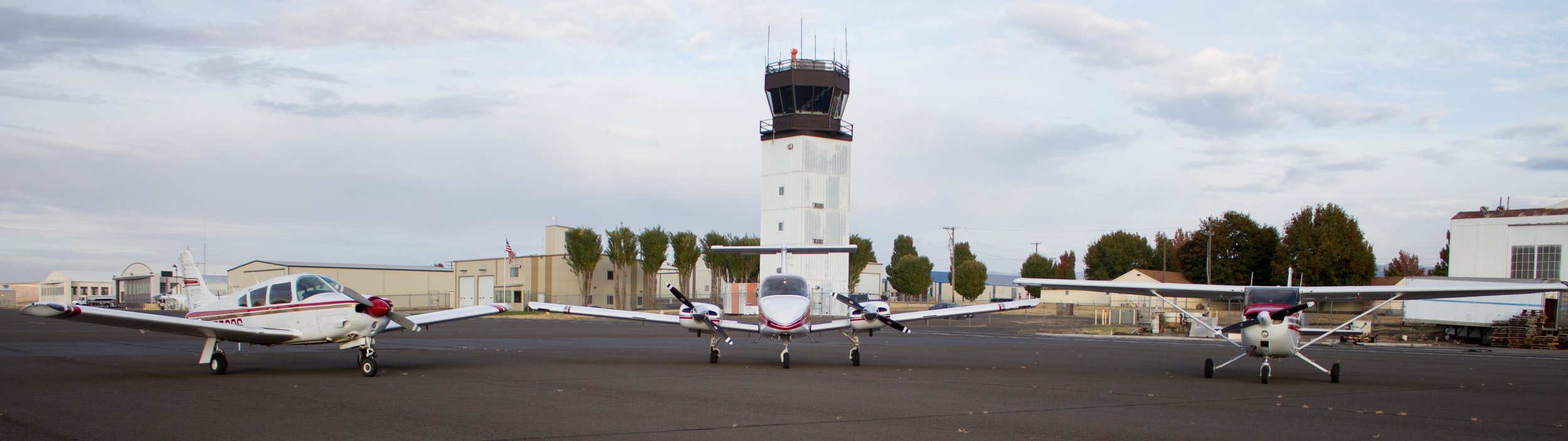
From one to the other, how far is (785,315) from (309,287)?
8396mm

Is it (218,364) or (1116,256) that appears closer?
(218,364)

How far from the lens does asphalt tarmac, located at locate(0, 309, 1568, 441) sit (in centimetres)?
942

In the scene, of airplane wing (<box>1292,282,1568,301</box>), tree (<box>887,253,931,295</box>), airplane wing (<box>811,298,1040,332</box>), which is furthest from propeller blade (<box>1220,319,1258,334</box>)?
tree (<box>887,253,931,295</box>)

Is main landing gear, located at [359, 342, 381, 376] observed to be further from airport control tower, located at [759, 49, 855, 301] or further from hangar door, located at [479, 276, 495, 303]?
hangar door, located at [479, 276, 495, 303]

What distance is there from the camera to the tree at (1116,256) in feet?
317

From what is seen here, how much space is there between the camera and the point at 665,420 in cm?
1006

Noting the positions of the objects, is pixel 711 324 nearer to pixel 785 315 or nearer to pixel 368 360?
pixel 785 315

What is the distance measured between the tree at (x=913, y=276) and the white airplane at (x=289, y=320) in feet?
291

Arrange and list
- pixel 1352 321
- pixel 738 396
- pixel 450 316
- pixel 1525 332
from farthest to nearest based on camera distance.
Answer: pixel 1525 332, pixel 1352 321, pixel 450 316, pixel 738 396

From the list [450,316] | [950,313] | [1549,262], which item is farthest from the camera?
[1549,262]

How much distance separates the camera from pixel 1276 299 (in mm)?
17156

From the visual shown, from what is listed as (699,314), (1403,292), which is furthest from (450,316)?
(1403,292)

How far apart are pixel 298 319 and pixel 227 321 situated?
1626mm

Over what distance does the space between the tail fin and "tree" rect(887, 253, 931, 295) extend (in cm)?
8717
